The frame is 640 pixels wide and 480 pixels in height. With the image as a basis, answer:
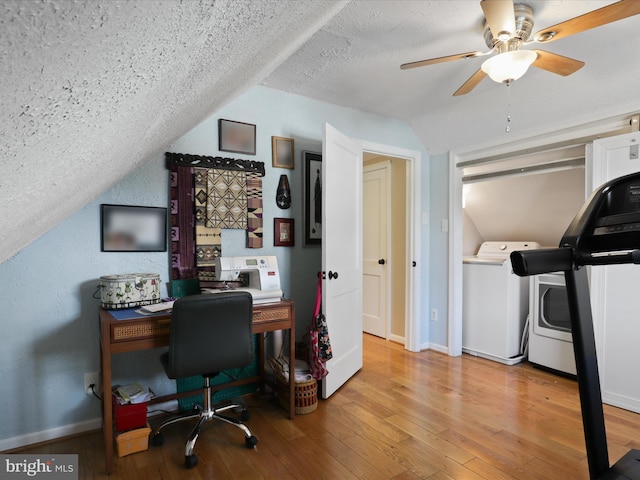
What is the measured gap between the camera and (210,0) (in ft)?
1.15

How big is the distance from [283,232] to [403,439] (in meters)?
1.65

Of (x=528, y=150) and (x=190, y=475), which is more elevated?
(x=528, y=150)

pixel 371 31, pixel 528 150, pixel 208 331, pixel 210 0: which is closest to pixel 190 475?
pixel 208 331

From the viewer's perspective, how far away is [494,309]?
3.43 metres

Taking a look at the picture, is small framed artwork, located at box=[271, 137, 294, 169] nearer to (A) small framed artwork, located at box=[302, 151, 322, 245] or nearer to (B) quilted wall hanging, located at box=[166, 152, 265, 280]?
(A) small framed artwork, located at box=[302, 151, 322, 245]

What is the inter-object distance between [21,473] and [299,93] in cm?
289

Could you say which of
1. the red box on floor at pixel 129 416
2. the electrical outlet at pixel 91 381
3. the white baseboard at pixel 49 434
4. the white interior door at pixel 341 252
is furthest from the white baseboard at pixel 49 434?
the white interior door at pixel 341 252

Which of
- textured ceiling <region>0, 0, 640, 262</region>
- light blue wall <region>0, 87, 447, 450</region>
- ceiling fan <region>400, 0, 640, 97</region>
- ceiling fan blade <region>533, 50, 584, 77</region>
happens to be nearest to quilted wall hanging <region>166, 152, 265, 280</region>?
light blue wall <region>0, 87, 447, 450</region>

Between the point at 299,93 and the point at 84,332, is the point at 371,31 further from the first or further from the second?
the point at 84,332

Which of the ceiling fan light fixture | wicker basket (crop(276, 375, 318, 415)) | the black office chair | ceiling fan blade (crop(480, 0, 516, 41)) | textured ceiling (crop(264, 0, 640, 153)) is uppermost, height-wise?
textured ceiling (crop(264, 0, 640, 153))

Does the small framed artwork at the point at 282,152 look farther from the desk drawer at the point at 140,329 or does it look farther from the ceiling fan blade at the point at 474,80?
the desk drawer at the point at 140,329

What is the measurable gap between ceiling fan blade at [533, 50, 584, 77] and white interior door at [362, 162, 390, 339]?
2.20 metres

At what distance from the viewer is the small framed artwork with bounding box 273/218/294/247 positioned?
2.85 m

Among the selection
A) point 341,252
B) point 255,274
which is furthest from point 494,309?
point 255,274
